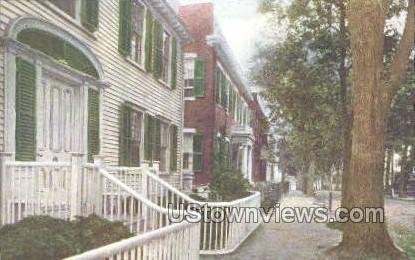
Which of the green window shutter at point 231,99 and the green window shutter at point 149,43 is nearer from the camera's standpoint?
the green window shutter at point 149,43

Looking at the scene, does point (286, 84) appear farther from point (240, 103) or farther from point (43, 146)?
point (240, 103)

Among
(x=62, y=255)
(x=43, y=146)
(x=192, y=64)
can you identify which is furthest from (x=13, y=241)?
(x=192, y=64)

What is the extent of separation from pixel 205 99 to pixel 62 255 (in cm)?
1580

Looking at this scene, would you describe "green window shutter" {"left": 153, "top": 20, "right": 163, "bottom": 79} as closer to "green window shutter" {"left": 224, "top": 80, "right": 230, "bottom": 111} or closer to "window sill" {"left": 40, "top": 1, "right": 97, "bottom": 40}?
"window sill" {"left": 40, "top": 1, "right": 97, "bottom": 40}

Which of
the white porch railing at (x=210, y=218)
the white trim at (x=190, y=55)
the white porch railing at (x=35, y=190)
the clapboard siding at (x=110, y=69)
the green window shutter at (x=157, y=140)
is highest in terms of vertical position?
the white trim at (x=190, y=55)

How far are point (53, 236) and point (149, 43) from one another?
8.94 m

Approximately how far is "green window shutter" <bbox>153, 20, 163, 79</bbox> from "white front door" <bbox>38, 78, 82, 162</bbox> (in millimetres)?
4649

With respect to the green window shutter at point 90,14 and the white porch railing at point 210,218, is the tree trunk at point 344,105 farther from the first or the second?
the green window shutter at point 90,14

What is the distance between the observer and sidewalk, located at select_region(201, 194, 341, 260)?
9508mm

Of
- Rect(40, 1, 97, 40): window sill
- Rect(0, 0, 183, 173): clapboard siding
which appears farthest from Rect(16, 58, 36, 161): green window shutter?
Rect(40, 1, 97, 40): window sill

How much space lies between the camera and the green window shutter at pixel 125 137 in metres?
12.0

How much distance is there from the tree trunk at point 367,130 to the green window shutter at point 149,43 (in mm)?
5672

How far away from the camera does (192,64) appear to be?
20.7 meters

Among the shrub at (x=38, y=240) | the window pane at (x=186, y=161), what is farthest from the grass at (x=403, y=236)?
the window pane at (x=186, y=161)
